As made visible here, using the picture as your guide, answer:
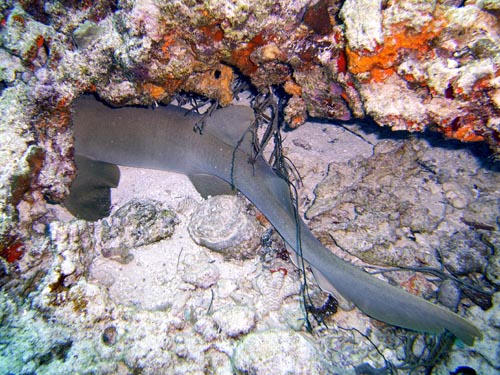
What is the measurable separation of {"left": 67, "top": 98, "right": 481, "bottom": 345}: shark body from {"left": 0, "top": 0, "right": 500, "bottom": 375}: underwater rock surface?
0.32 m

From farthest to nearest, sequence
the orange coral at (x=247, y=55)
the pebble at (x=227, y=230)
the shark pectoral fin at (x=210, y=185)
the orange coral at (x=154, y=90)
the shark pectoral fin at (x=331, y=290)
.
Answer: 1. the shark pectoral fin at (x=210, y=185)
2. the pebble at (x=227, y=230)
3. the shark pectoral fin at (x=331, y=290)
4. the orange coral at (x=154, y=90)
5. the orange coral at (x=247, y=55)

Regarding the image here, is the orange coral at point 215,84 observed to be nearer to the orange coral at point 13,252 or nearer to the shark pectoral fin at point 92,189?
the shark pectoral fin at point 92,189

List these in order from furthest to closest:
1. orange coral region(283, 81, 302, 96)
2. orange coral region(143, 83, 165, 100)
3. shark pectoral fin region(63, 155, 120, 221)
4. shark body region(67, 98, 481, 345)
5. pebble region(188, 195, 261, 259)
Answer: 1. shark pectoral fin region(63, 155, 120, 221)
2. pebble region(188, 195, 261, 259)
3. orange coral region(283, 81, 302, 96)
4. shark body region(67, 98, 481, 345)
5. orange coral region(143, 83, 165, 100)

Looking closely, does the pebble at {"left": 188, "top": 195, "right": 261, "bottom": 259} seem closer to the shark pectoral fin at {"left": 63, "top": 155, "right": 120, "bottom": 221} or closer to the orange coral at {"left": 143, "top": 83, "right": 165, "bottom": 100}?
the shark pectoral fin at {"left": 63, "top": 155, "right": 120, "bottom": 221}

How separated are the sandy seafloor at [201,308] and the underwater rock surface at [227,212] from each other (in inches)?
0.6

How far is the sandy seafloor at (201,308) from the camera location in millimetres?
2145

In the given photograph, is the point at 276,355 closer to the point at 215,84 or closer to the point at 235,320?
the point at 235,320

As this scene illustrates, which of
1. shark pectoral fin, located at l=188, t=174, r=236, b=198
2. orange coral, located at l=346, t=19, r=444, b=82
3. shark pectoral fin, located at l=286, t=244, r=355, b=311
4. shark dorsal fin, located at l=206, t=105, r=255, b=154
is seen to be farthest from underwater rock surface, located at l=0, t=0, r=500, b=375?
shark pectoral fin, located at l=188, t=174, r=236, b=198

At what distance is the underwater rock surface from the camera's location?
2113mm

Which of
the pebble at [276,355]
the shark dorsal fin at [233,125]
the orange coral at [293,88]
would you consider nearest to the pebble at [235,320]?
the pebble at [276,355]

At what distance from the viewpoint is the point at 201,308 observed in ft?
9.19

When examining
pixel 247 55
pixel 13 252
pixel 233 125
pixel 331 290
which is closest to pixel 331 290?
pixel 331 290

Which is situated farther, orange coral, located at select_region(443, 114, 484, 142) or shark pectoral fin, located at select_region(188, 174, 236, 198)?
shark pectoral fin, located at select_region(188, 174, 236, 198)

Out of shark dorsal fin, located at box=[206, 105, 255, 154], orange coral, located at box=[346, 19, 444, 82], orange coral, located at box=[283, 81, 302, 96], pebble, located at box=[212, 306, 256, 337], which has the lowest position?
pebble, located at box=[212, 306, 256, 337]
